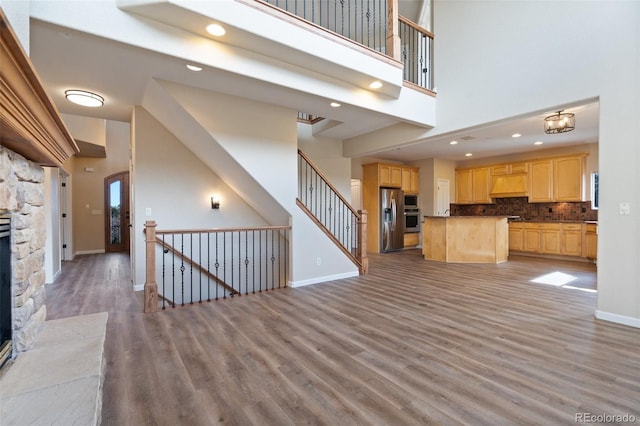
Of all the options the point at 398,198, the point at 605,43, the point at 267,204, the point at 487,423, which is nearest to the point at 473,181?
the point at 398,198

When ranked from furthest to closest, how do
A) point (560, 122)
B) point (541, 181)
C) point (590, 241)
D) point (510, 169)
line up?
1. point (510, 169)
2. point (541, 181)
3. point (590, 241)
4. point (560, 122)

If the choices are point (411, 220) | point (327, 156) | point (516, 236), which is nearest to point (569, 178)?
point (516, 236)

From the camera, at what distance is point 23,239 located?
1856mm

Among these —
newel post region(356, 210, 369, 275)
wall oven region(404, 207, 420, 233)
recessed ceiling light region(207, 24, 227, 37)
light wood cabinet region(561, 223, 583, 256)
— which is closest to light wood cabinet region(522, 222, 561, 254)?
light wood cabinet region(561, 223, 583, 256)

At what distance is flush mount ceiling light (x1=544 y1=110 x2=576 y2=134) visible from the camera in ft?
13.8

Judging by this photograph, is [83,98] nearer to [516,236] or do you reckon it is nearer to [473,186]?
[473,186]

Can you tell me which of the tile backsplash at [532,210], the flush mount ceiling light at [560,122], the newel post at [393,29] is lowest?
the tile backsplash at [532,210]

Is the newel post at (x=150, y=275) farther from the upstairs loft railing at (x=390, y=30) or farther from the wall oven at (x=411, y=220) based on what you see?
the wall oven at (x=411, y=220)

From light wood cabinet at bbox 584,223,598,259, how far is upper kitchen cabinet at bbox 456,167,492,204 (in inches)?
89.8

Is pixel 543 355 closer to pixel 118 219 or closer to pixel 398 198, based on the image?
pixel 398 198

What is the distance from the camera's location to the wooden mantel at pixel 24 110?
1040 mm

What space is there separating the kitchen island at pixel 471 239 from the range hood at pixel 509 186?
163 centimetres

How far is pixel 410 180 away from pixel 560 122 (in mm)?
4500

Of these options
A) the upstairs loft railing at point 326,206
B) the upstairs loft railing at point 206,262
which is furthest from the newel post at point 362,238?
the upstairs loft railing at point 206,262
